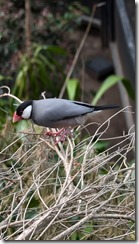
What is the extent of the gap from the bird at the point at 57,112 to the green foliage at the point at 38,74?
118 cm

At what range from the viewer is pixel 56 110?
191 centimetres

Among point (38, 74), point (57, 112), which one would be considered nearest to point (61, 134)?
point (57, 112)

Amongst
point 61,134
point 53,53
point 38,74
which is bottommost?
point 61,134

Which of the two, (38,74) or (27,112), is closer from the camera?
(27,112)

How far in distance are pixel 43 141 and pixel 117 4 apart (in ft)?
7.81

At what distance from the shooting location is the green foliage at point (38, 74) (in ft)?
10.2

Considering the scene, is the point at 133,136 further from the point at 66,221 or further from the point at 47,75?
the point at 47,75

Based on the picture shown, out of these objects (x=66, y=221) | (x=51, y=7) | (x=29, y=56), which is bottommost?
(x=66, y=221)

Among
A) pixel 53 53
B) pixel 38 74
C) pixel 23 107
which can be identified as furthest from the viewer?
pixel 53 53

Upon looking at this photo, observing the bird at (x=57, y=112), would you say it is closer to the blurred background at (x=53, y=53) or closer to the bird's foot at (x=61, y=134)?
the bird's foot at (x=61, y=134)

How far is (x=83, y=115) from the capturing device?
1924 mm

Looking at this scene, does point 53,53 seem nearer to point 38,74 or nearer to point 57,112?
point 38,74

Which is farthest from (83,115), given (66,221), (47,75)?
(47,75)

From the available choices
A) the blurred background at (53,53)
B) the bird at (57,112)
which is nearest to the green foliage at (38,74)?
the blurred background at (53,53)
